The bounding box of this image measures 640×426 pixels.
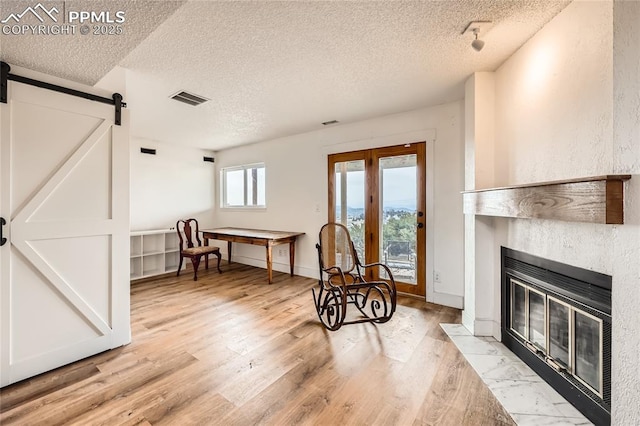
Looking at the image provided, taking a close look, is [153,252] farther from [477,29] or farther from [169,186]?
[477,29]

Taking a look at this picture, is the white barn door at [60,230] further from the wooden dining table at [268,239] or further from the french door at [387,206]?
the french door at [387,206]

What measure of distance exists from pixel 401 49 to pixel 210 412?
2.82 meters

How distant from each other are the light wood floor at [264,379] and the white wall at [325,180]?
2.48 ft

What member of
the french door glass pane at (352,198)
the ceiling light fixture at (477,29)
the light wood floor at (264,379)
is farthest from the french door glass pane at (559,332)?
the french door glass pane at (352,198)

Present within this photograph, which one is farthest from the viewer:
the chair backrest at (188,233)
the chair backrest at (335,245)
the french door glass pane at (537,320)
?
the chair backrest at (188,233)

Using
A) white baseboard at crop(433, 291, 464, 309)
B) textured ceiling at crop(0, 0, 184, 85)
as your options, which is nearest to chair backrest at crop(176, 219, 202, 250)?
textured ceiling at crop(0, 0, 184, 85)

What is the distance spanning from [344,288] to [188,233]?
379cm

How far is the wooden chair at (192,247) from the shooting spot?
14.5 feet

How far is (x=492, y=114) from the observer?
2.41 m

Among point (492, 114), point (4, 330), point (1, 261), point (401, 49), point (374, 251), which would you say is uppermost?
point (401, 49)

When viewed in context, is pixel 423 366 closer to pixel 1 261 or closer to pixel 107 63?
pixel 1 261

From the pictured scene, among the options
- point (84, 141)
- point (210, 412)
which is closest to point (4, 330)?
point (84, 141)

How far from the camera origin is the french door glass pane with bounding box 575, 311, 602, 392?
4.76 feet

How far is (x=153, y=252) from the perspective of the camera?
468 cm
